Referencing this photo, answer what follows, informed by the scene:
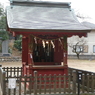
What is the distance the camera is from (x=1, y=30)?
2975 cm

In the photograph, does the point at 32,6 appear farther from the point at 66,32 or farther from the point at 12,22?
the point at 66,32

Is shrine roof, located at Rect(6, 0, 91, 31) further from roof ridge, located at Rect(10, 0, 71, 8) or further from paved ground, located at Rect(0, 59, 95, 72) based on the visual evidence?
paved ground, located at Rect(0, 59, 95, 72)

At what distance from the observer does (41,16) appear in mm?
11289

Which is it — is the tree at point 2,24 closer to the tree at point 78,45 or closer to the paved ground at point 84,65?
the paved ground at point 84,65

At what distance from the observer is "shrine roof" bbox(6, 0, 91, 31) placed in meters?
9.65

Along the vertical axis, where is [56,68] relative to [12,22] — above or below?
below

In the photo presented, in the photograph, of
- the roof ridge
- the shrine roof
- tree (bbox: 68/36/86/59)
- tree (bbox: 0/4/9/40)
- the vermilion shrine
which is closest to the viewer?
the vermilion shrine

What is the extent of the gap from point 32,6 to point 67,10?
225 centimetres

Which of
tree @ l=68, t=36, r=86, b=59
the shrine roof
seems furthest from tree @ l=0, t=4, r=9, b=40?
tree @ l=68, t=36, r=86, b=59

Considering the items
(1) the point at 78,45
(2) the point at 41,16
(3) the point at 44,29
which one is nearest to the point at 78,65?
(1) the point at 78,45

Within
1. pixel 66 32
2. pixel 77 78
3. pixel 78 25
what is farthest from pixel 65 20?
pixel 77 78

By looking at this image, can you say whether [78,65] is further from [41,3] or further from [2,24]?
[41,3]

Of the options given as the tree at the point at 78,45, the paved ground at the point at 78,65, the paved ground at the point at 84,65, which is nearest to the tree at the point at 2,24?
the paved ground at the point at 78,65

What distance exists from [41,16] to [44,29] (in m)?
2.25
